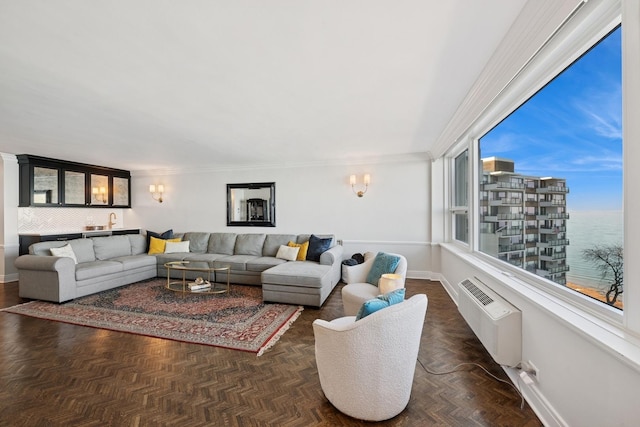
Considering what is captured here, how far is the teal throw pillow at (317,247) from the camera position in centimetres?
475

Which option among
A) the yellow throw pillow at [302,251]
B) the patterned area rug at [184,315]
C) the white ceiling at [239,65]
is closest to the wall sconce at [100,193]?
the white ceiling at [239,65]

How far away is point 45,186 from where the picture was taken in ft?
16.9

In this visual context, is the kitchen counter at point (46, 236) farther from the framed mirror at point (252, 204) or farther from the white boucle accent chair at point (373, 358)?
the white boucle accent chair at point (373, 358)

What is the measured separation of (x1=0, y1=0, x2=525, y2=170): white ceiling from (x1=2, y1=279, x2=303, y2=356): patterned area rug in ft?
7.84

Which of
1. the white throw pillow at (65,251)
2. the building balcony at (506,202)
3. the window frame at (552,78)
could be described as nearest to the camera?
the window frame at (552,78)

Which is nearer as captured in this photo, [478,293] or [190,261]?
[478,293]

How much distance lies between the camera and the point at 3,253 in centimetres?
484

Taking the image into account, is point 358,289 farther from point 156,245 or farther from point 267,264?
point 156,245

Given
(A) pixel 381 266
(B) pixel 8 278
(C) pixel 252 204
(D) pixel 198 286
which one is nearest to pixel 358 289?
(A) pixel 381 266

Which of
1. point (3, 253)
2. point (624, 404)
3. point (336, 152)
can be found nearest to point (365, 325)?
point (624, 404)

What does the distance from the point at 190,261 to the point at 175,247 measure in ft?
3.21

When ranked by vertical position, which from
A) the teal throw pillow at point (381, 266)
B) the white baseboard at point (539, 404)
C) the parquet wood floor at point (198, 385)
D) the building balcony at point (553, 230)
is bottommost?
the parquet wood floor at point (198, 385)

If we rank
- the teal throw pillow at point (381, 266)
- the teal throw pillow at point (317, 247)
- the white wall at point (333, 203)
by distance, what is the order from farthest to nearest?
the white wall at point (333, 203) → the teal throw pillow at point (317, 247) → the teal throw pillow at point (381, 266)

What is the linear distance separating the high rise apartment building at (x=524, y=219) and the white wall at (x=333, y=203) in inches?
74.7
